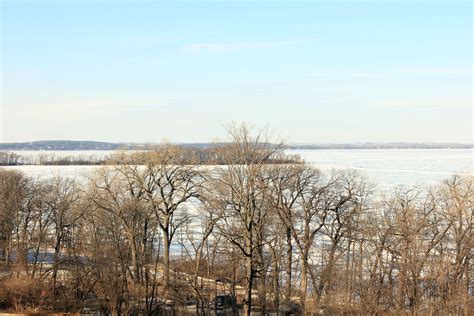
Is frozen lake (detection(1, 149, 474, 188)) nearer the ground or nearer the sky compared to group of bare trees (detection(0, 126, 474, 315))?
nearer the sky

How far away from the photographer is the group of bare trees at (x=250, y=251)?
25.0 metres

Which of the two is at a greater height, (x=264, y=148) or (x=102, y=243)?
(x=264, y=148)

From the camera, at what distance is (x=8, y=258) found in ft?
123

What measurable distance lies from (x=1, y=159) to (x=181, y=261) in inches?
4505

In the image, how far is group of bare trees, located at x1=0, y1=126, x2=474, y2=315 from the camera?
2498 centimetres

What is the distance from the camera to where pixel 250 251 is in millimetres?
22281

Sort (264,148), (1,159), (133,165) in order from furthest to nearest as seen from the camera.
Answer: (1,159), (133,165), (264,148)

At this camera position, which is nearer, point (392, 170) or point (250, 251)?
point (250, 251)

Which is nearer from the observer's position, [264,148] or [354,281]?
[264,148]

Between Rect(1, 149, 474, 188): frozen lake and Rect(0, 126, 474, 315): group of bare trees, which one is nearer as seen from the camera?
Rect(0, 126, 474, 315): group of bare trees

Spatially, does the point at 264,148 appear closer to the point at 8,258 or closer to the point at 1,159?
the point at 8,258

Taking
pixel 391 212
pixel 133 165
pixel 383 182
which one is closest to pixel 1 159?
pixel 383 182

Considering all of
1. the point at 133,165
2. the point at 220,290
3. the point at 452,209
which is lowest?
the point at 220,290

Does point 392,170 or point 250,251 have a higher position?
point 392,170
